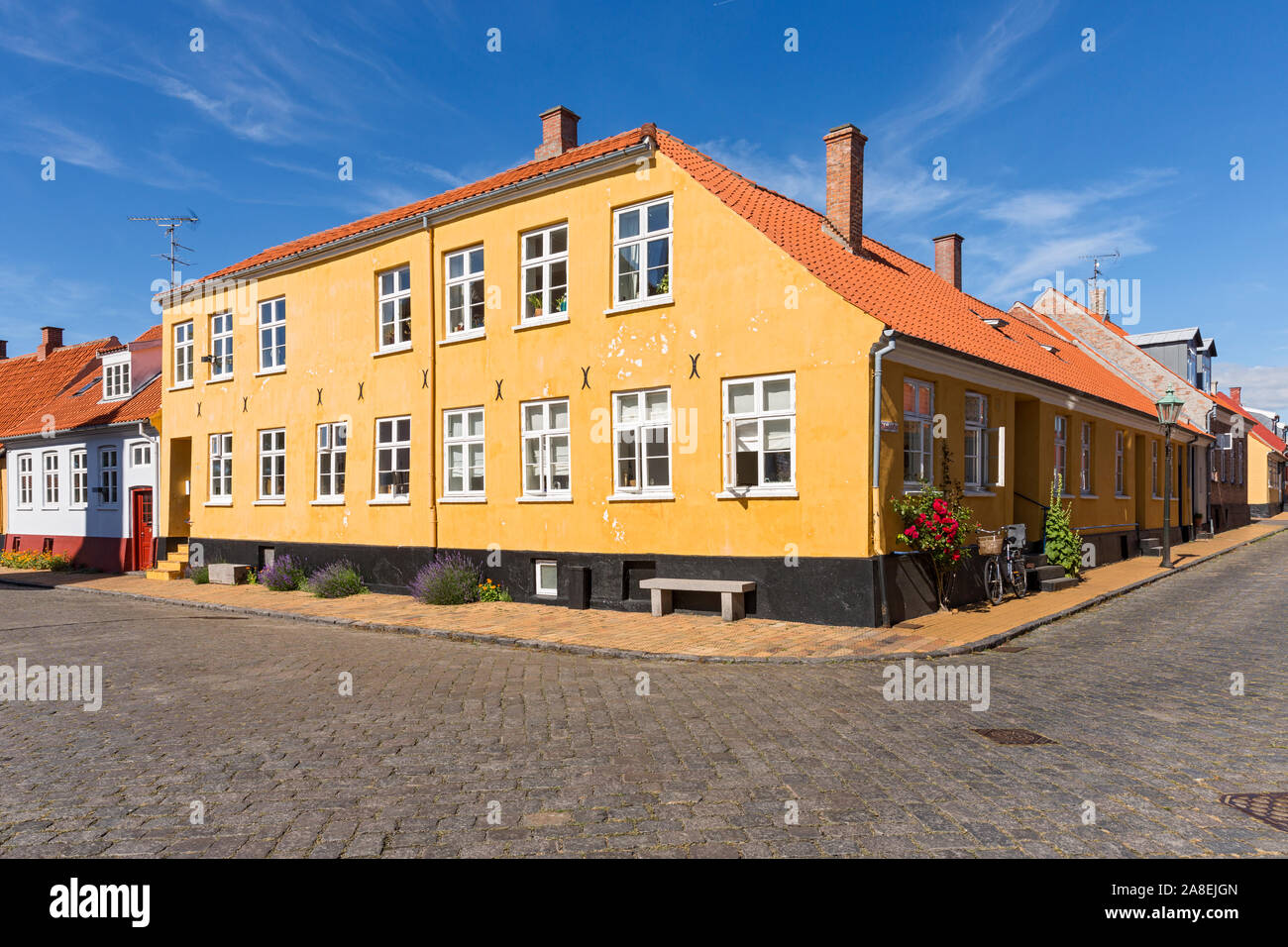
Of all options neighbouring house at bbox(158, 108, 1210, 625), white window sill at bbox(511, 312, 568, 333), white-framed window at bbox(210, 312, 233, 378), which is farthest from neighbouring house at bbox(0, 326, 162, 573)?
white window sill at bbox(511, 312, 568, 333)

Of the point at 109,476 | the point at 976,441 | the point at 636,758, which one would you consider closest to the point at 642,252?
the point at 976,441

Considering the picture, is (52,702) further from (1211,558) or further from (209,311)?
(1211,558)

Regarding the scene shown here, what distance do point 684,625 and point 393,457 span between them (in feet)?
29.0

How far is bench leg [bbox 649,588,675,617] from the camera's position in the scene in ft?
46.2

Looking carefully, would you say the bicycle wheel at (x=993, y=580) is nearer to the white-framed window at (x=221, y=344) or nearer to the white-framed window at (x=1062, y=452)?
the white-framed window at (x=1062, y=452)

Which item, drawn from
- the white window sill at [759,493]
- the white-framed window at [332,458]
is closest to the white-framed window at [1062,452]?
the white window sill at [759,493]

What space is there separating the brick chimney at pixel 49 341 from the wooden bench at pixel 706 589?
3531 centimetres

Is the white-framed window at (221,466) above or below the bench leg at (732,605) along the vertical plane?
above

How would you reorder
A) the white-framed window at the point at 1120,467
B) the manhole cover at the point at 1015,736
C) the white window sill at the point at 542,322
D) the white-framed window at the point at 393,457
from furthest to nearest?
the white-framed window at the point at 1120,467 < the white-framed window at the point at 393,457 < the white window sill at the point at 542,322 < the manhole cover at the point at 1015,736

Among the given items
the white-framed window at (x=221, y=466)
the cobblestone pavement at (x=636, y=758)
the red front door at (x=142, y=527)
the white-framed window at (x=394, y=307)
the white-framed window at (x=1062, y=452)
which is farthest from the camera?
the red front door at (x=142, y=527)

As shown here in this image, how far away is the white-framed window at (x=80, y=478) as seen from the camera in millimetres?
27906

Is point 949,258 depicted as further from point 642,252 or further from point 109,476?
point 109,476

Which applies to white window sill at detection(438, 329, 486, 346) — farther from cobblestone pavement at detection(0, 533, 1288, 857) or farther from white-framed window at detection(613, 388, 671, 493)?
cobblestone pavement at detection(0, 533, 1288, 857)

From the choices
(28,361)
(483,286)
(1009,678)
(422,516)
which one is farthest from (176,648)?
(28,361)
